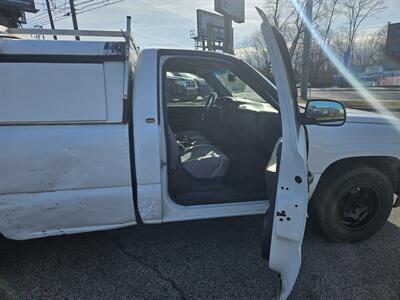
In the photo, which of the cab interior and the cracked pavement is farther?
the cab interior

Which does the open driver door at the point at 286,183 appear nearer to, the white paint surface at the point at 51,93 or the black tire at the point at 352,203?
the black tire at the point at 352,203

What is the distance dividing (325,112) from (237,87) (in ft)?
3.64

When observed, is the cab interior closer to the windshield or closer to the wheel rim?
the windshield

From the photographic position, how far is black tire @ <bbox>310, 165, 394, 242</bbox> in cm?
289

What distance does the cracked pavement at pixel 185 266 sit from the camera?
251 centimetres

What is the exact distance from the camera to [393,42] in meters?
55.2

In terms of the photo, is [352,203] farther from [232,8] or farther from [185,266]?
[232,8]

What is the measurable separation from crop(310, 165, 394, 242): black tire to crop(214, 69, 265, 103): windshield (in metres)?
1.02

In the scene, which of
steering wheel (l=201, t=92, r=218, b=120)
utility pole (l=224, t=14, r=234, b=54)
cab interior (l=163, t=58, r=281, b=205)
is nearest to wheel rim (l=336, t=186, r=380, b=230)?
cab interior (l=163, t=58, r=281, b=205)

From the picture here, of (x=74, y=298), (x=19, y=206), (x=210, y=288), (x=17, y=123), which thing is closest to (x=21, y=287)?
(x=74, y=298)

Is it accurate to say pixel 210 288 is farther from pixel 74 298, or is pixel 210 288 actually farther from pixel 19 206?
pixel 19 206

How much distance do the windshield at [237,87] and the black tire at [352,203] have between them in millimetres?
1016

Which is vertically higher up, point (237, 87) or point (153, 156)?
point (237, 87)

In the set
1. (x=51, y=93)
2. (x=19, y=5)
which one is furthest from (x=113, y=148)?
(x=19, y=5)
